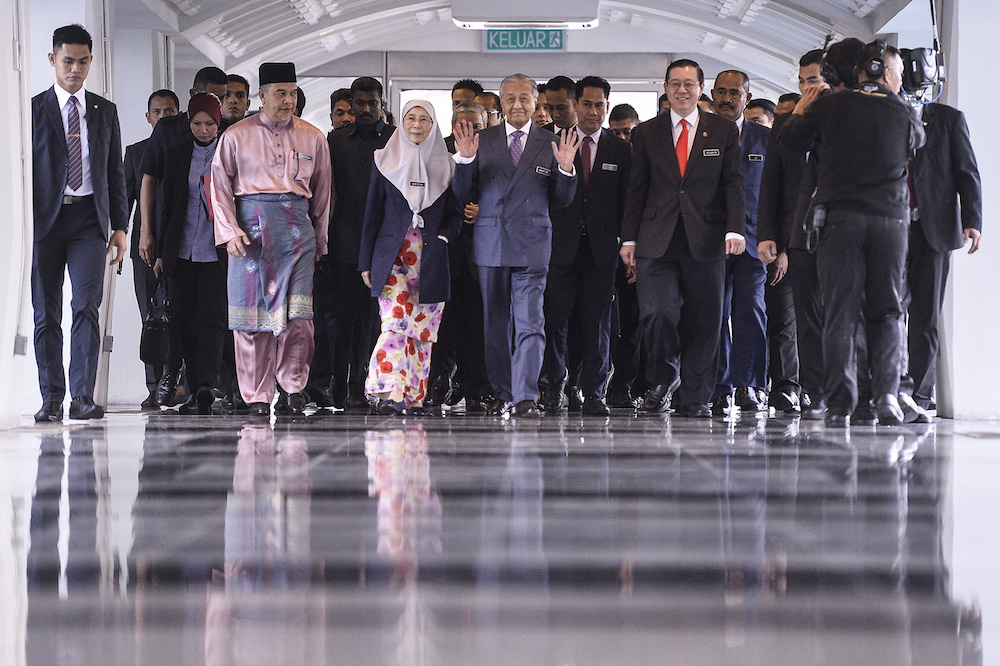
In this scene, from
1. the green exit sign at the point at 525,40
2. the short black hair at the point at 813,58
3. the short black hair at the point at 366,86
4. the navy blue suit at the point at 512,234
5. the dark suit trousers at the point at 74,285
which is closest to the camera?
the dark suit trousers at the point at 74,285

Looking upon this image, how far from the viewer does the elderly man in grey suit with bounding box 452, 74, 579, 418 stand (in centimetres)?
678

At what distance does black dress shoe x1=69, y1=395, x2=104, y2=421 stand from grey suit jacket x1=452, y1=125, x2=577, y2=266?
2.16 metres

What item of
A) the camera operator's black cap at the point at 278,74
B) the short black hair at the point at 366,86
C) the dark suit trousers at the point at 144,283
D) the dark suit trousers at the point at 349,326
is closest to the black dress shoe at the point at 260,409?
the dark suit trousers at the point at 349,326

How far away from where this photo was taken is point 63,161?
21.6 feet

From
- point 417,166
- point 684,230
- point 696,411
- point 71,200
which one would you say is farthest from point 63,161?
point 696,411

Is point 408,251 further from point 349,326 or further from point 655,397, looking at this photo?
point 655,397

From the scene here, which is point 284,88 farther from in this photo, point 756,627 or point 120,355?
point 756,627

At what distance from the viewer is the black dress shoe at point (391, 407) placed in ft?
22.7

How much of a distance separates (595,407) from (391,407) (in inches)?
46.6

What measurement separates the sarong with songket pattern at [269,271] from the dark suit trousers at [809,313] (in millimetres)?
2587

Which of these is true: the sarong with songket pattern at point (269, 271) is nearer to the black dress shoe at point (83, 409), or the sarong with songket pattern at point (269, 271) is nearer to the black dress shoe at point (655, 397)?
the black dress shoe at point (83, 409)

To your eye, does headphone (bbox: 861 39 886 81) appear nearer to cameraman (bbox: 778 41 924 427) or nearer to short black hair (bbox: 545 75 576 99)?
cameraman (bbox: 778 41 924 427)

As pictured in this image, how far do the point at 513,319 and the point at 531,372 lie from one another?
45 cm

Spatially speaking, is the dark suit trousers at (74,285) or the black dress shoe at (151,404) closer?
the dark suit trousers at (74,285)
